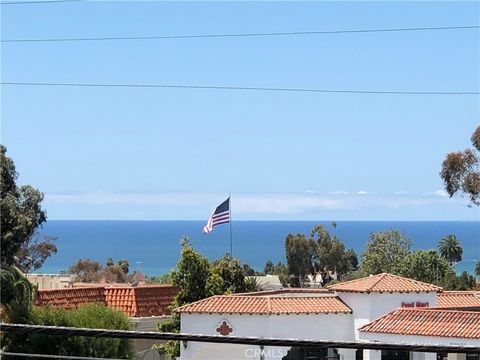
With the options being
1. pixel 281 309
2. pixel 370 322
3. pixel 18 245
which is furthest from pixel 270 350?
pixel 18 245

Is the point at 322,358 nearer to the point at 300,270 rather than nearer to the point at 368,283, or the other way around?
the point at 368,283

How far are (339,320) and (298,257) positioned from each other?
4283 cm

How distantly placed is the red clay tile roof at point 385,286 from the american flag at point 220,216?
17.9ft

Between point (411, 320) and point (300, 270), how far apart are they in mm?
45269

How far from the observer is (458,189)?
36.2 m

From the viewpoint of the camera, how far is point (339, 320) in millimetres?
30469

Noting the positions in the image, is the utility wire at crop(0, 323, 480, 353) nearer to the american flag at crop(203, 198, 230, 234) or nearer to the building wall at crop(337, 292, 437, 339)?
the building wall at crop(337, 292, 437, 339)

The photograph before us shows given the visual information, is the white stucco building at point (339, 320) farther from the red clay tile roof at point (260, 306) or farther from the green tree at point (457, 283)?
the green tree at point (457, 283)

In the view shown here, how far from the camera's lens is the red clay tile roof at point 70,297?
32.4 m

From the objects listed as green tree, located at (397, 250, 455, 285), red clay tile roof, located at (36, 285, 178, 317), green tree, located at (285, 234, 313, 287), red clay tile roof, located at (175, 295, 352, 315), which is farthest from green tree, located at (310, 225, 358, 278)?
red clay tile roof, located at (175, 295, 352, 315)

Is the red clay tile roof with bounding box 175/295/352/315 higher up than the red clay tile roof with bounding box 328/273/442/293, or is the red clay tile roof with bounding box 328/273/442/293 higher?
the red clay tile roof with bounding box 328/273/442/293

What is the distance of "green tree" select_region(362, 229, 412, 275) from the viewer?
57.0m

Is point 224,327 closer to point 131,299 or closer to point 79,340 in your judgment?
point 131,299

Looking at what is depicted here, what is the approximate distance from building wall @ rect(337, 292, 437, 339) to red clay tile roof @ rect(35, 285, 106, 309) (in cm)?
966
